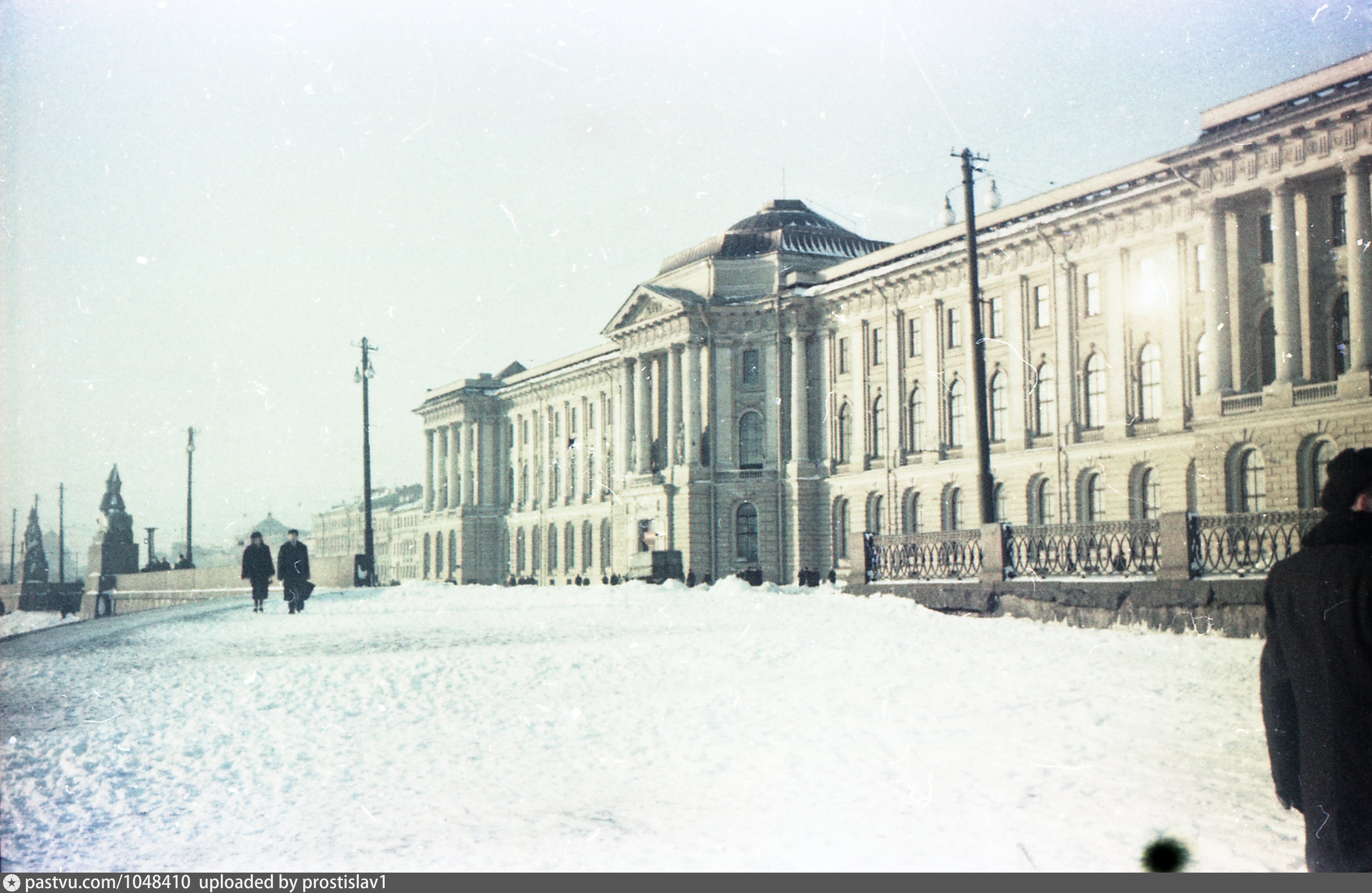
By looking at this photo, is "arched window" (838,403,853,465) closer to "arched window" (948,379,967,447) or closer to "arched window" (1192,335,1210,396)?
"arched window" (948,379,967,447)

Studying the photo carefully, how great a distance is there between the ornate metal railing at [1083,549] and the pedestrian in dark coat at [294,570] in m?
12.8

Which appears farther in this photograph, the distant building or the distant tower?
the distant building

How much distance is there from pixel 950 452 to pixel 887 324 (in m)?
6.62

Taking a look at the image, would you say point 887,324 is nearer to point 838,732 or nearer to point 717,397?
point 717,397

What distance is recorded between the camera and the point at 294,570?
2286 centimetres

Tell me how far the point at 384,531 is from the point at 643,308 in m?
55.6

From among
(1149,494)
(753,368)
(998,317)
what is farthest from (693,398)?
(1149,494)

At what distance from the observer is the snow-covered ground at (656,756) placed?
6.39 meters

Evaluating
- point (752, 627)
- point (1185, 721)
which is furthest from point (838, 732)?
point (752, 627)

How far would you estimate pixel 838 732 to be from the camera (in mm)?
9148

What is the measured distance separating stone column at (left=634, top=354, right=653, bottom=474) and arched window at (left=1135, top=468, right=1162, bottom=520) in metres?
28.3

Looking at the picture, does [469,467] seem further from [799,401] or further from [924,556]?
[924,556]

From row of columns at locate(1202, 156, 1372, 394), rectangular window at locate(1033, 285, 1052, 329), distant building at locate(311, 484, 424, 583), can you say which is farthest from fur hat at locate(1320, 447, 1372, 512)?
distant building at locate(311, 484, 424, 583)

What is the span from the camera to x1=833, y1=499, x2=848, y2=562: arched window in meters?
53.2
